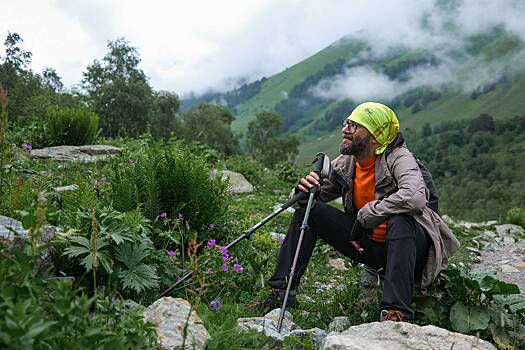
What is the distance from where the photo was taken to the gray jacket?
4520 mm

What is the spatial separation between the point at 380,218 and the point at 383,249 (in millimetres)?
463

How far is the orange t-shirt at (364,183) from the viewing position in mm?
5148

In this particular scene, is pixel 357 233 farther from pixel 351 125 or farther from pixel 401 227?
pixel 351 125

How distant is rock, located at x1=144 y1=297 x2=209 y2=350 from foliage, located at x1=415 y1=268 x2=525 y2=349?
2275 millimetres

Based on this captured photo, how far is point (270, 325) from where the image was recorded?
408 cm

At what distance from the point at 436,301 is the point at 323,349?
1.81 m

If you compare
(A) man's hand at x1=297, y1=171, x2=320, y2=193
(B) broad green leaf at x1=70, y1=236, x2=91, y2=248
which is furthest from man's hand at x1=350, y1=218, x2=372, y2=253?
(B) broad green leaf at x1=70, y1=236, x2=91, y2=248

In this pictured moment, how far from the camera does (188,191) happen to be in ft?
19.8

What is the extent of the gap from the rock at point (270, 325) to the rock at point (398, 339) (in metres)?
0.41

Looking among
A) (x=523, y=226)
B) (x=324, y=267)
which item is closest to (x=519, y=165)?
(x=523, y=226)

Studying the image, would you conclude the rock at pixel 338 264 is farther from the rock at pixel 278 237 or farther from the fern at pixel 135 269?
the fern at pixel 135 269

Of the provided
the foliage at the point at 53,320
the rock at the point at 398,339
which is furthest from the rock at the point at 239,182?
the foliage at the point at 53,320

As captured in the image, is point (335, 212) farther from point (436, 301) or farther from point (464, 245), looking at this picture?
point (464, 245)

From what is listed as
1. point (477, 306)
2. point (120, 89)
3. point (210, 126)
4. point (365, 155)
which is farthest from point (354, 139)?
point (210, 126)
